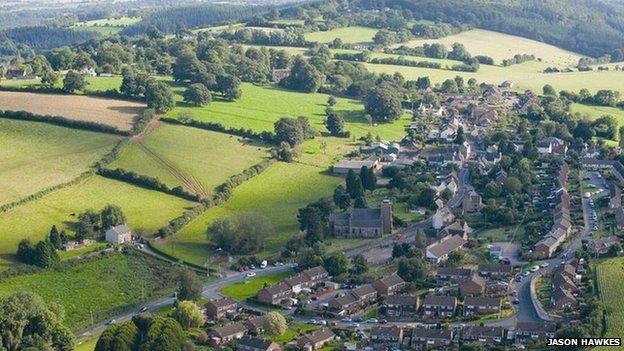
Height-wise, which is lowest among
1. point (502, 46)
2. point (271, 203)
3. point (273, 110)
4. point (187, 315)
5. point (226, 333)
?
point (502, 46)

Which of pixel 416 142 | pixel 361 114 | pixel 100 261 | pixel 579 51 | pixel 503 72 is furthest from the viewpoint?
pixel 579 51

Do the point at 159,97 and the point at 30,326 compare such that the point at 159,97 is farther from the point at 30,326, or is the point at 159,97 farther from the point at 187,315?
the point at 30,326

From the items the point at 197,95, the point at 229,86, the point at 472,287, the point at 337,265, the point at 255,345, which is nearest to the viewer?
the point at 255,345

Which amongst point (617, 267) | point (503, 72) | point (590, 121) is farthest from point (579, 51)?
point (617, 267)

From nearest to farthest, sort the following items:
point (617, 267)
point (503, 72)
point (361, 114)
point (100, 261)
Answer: point (617, 267), point (100, 261), point (361, 114), point (503, 72)

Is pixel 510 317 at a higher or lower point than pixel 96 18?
higher

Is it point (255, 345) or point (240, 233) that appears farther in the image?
point (240, 233)

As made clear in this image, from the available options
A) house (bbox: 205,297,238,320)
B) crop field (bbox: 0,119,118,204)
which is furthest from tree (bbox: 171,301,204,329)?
crop field (bbox: 0,119,118,204)

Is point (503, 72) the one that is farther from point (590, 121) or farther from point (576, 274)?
point (576, 274)

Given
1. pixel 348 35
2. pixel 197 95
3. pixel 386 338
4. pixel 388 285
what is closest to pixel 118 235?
pixel 388 285
